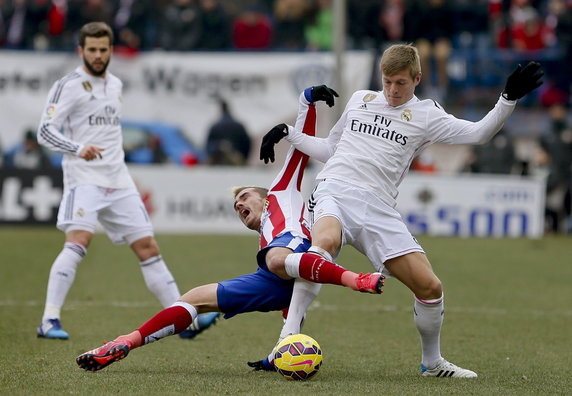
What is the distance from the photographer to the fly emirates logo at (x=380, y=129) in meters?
7.26

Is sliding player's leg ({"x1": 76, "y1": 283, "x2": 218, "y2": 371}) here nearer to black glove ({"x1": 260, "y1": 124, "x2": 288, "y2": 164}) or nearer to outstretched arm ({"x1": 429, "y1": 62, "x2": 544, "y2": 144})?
black glove ({"x1": 260, "y1": 124, "x2": 288, "y2": 164})

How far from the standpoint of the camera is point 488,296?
1226cm

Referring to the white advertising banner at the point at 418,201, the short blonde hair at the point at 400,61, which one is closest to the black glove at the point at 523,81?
the short blonde hair at the point at 400,61

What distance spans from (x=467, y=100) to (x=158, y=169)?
712 centimetres

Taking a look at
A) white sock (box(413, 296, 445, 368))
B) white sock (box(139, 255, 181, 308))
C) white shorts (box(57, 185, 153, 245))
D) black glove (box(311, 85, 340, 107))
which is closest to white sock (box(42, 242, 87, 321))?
white shorts (box(57, 185, 153, 245))

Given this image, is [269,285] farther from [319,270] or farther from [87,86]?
[87,86]

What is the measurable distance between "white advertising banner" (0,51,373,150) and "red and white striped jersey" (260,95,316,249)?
14883 millimetres

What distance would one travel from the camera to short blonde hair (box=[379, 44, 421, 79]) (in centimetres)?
698

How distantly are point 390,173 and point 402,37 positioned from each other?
52.5ft

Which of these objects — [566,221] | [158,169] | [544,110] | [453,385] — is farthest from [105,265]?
[544,110]

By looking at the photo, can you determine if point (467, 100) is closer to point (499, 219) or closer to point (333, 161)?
point (499, 219)

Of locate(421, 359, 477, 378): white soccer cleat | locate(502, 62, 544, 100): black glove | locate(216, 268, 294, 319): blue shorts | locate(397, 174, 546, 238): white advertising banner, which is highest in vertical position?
locate(502, 62, 544, 100): black glove

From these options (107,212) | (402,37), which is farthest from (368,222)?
(402,37)

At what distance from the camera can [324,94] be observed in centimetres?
734
